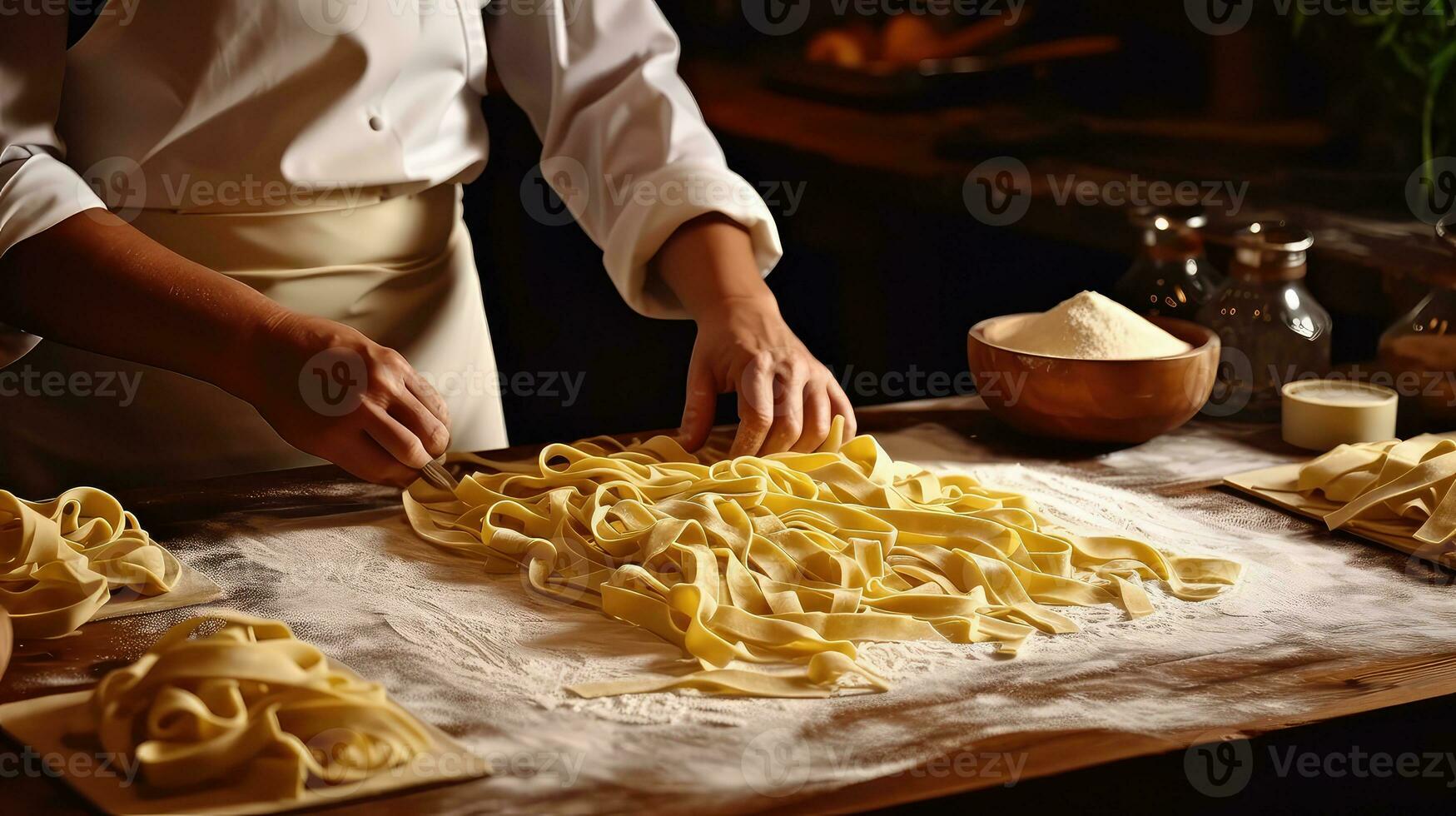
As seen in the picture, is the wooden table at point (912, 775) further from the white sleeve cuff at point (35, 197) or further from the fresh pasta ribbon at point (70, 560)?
the white sleeve cuff at point (35, 197)

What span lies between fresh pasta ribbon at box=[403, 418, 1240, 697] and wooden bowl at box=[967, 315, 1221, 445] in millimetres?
227

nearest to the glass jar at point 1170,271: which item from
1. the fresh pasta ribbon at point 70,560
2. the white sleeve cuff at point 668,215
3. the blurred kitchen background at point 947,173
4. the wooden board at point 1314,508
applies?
the wooden board at point 1314,508

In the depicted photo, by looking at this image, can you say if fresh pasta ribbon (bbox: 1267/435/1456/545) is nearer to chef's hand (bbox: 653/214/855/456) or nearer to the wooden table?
the wooden table

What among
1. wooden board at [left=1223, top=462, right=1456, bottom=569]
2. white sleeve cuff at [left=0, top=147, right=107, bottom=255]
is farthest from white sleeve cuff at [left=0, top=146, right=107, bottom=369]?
wooden board at [left=1223, top=462, right=1456, bottom=569]

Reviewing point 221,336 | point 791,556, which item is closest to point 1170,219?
point 791,556

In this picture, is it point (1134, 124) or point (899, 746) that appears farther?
point (1134, 124)

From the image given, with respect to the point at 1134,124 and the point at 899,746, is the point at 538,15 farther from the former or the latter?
the point at 1134,124

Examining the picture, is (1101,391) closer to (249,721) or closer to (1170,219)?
(1170,219)

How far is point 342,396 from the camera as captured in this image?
61.2 inches

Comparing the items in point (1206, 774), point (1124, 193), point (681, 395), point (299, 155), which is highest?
point (299, 155)

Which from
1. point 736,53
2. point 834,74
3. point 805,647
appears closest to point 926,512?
point 805,647

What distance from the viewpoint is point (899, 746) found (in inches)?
43.2

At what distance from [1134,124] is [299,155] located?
290 cm

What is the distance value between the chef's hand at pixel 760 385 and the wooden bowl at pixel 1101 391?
24 centimetres
